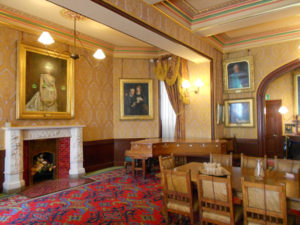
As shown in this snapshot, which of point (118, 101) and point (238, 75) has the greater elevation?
point (238, 75)

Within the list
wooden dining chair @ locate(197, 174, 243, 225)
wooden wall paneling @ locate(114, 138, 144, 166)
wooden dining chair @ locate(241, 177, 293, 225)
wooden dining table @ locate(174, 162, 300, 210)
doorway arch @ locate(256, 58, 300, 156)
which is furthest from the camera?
wooden wall paneling @ locate(114, 138, 144, 166)

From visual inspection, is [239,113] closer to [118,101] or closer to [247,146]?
[247,146]

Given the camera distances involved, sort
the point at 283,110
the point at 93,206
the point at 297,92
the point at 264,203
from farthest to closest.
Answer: the point at 297,92 < the point at 283,110 < the point at 93,206 < the point at 264,203

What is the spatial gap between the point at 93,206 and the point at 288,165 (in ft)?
10.8

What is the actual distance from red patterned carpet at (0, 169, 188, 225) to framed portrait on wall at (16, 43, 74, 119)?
1.95 metres

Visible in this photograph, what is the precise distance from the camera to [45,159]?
5992 millimetres

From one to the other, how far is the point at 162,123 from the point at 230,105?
7.45 ft

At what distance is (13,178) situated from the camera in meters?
4.85

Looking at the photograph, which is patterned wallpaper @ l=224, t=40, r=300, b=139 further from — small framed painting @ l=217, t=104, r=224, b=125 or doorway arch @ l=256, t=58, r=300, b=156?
small framed painting @ l=217, t=104, r=224, b=125

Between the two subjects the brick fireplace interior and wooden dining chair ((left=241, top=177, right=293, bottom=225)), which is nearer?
wooden dining chair ((left=241, top=177, right=293, bottom=225))

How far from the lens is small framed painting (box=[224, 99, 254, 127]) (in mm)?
6844

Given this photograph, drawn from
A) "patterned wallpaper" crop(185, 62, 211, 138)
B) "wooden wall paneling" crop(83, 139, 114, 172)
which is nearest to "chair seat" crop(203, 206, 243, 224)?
"patterned wallpaper" crop(185, 62, 211, 138)

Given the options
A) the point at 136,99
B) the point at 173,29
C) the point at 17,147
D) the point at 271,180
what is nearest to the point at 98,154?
the point at 136,99

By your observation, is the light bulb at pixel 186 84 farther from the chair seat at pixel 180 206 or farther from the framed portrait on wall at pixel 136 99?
the chair seat at pixel 180 206
